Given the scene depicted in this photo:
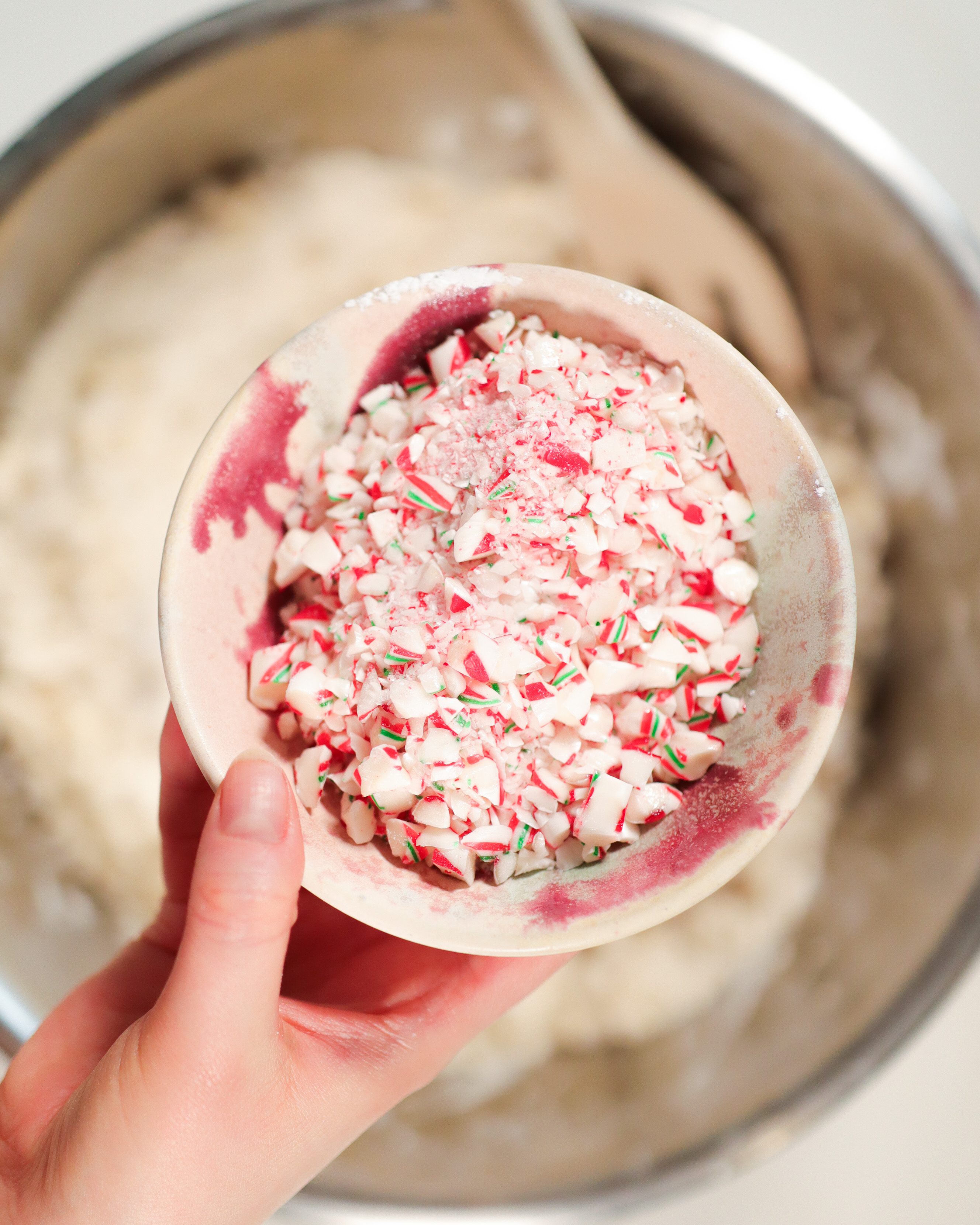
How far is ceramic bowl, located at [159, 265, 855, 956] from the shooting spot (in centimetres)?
55

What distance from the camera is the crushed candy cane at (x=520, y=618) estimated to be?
1.80ft

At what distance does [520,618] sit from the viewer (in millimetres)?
554

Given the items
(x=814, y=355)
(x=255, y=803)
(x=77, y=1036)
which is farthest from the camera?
(x=814, y=355)

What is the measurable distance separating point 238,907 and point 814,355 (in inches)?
36.6

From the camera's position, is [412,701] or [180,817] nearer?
[412,701]

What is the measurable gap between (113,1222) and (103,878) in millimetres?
560

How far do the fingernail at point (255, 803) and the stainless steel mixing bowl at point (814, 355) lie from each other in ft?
1.92

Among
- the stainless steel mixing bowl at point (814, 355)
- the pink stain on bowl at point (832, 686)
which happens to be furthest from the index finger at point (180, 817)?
the pink stain on bowl at point (832, 686)

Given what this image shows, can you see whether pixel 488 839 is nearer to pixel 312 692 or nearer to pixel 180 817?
pixel 312 692

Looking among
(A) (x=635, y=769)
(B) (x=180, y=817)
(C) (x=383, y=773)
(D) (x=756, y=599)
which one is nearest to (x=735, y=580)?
(D) (x=756, y=599)

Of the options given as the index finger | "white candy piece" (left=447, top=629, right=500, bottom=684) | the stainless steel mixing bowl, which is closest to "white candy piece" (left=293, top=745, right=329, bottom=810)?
"white candy piece" (left=447, top=629, right=500, bottom=684)

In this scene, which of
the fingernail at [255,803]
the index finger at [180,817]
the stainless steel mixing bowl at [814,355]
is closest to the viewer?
the fingernail at [255,803]

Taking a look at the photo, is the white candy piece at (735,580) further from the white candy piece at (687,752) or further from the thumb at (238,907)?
the thumb at (238,907)

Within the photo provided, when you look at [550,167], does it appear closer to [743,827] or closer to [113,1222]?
[743,827]
